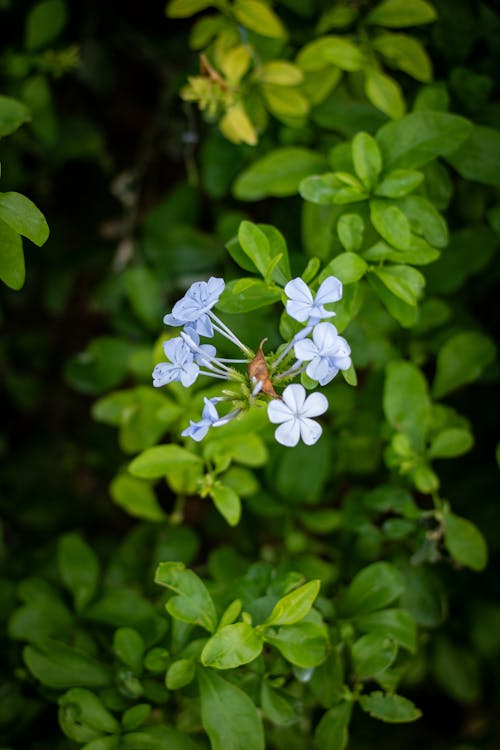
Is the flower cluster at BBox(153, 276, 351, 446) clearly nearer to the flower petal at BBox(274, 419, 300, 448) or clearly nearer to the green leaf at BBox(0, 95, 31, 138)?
the flower petal at BBox(274, 419, 300, 448)

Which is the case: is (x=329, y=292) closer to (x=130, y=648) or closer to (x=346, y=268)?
(x=346, y=268)

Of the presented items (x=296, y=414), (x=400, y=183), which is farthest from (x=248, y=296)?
(x=400, y=183)

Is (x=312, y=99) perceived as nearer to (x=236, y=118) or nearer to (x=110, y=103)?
(x=236, y=118)

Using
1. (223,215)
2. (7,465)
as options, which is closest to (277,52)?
(223,215)

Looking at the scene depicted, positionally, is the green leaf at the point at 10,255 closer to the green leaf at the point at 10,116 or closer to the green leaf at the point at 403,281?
the green leaf at the point at 10,116

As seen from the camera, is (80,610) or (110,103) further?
(110,103)

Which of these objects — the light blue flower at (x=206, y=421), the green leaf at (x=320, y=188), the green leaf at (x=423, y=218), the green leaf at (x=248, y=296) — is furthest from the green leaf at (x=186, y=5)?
the light blue flower at (x=206, y=421)
